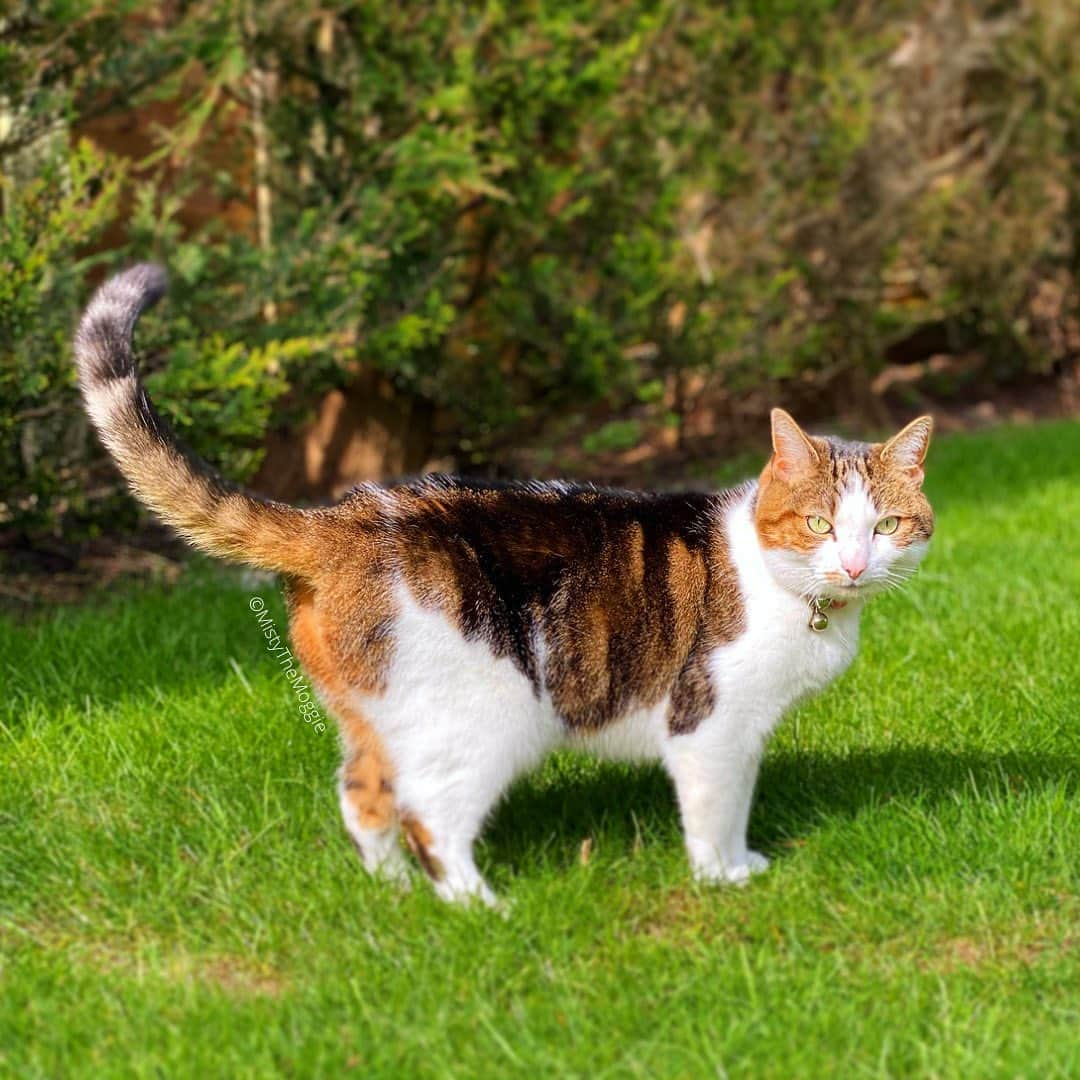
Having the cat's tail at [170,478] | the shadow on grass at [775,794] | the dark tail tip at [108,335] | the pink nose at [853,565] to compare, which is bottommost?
the shadow on grass at [775,794]

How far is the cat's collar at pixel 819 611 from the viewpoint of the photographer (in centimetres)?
315

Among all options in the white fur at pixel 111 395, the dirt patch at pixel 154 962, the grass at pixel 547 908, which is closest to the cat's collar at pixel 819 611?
the grass at pixel 547 908

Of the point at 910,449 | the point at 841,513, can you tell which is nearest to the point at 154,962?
the point at 841,513

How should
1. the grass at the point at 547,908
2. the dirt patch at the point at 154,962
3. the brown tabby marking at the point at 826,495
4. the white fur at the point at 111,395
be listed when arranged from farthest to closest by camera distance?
the brown tabby marking at the point at 826,495
the white fur at the point at 111,395
the dirt patch at the point at 154,962
the grass at the point at 547,908

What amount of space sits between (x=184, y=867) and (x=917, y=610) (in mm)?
3034

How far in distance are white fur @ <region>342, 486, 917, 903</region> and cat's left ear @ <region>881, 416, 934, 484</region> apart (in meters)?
0.15

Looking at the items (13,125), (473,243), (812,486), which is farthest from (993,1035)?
(473,243)

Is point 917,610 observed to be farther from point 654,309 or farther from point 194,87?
point 194,87

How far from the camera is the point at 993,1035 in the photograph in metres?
2.60

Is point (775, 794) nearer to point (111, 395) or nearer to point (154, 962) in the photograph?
point (154, 962)

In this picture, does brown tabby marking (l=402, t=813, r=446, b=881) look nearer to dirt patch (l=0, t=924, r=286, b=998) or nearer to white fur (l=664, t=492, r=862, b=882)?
dirt patch (l=0, t=924, r=286, b=998)

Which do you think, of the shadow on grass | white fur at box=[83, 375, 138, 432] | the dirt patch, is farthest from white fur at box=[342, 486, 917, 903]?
white fur at box=[83, 375, 138, 432]

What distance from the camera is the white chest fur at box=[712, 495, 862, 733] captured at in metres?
3.14

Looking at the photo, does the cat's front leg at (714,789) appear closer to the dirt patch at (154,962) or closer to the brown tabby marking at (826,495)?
the brown tabby marking at (826,495)
